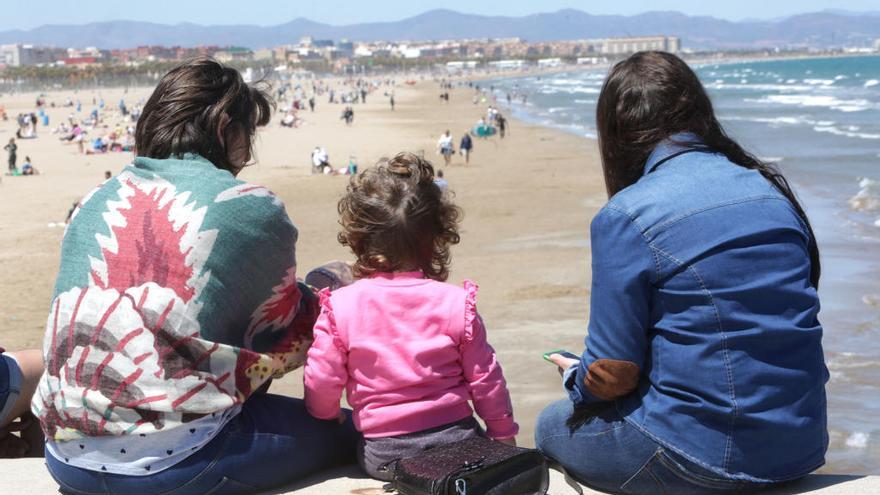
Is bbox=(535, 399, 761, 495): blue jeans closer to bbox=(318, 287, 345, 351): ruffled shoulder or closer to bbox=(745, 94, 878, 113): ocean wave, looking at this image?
bbox=(318, 287, 345, 351): ruffled shoulder

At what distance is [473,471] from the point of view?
249 cm

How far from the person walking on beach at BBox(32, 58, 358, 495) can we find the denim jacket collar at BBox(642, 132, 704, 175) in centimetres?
96

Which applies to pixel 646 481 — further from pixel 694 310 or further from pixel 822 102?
pixel 822 102

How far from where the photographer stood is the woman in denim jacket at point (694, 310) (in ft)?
8.11

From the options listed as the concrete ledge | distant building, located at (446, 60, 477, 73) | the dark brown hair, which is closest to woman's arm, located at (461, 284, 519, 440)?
the concrete ledge

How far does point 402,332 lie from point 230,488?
2.02 feet

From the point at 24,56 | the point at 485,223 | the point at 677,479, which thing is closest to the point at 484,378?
the point at 677,479

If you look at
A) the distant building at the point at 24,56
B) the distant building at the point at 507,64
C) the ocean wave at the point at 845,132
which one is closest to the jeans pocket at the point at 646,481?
the ocean wave at the point at 845,132

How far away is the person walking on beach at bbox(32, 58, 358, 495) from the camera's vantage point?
8.20 ft

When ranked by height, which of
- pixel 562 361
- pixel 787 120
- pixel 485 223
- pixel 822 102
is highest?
pixel 562 361

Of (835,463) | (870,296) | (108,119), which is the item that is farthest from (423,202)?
(108,119)

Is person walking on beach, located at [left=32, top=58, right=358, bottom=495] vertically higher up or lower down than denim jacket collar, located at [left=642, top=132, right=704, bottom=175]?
lower down

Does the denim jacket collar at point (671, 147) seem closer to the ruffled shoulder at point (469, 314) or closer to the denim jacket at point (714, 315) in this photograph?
the denim jacket at point (714, 315)

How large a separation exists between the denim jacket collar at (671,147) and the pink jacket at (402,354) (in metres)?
0.57
